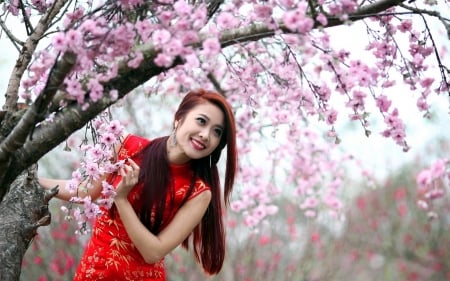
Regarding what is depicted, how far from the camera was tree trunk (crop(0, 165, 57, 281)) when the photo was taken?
2327mm

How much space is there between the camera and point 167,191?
2463mm

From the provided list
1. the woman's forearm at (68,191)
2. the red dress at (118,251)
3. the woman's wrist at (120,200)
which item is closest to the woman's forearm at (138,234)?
the woman's wrist at (120,200)

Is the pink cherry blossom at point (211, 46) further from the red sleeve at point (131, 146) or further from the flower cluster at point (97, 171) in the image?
the red sleeve at point (131, 146)

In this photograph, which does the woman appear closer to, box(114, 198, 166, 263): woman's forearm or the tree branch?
box(114, 198, 166, 263): woman's forearm

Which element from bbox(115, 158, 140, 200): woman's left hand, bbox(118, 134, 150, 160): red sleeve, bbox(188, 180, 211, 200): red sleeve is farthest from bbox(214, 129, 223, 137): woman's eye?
bbox(115, 158, 140, 200): woman's left hand

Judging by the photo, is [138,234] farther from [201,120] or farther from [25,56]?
[25,56]

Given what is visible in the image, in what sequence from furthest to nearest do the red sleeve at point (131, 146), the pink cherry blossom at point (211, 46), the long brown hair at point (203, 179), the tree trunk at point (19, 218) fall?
1. the red sleeve at point (131, 146)
2. the long brown hair at point (203, 179)
3. the tree trunk at point (19, 218)
4. the pink cherry blossom at point (211, 46)

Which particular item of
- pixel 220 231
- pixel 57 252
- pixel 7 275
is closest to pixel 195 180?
pixel 220 231

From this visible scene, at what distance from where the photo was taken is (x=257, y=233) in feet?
18.4

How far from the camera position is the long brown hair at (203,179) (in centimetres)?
243

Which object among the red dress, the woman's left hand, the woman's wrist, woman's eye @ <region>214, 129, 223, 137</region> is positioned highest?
woman's eye @ <region>214, 129, 223, 137</region>

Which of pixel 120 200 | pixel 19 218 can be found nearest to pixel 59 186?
pixel 19 218

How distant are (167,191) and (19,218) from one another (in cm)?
49

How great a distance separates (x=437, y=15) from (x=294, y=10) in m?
0.49
